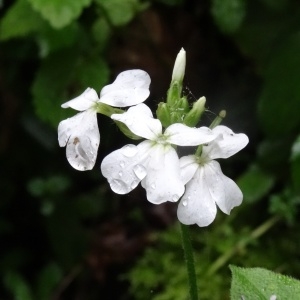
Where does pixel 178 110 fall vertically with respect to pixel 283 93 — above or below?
above

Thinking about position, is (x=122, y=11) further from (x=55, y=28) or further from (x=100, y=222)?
(x=100, y=222)

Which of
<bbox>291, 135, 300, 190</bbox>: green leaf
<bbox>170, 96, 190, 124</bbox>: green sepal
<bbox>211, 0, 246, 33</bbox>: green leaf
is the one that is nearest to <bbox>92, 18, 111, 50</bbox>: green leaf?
<bbox>211, 0, 246, 33</bbox>: green leaf

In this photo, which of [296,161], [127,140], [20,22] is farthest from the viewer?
[127,140]

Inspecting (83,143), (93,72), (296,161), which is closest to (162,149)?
(83,143)

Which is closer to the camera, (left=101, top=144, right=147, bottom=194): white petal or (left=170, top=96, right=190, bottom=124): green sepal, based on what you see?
(left=101, top=144, right=147, bottom=194): white petal

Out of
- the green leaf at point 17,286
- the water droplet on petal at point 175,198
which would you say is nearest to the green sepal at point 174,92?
the water droplet on petal at point 175,198

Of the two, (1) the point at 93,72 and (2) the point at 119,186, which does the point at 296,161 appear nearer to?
(1) the point at 93,72

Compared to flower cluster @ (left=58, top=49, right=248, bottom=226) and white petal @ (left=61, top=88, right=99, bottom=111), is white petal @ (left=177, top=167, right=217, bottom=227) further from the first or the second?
white petal @ (left=61, top=88, right=99, bottom=111)
